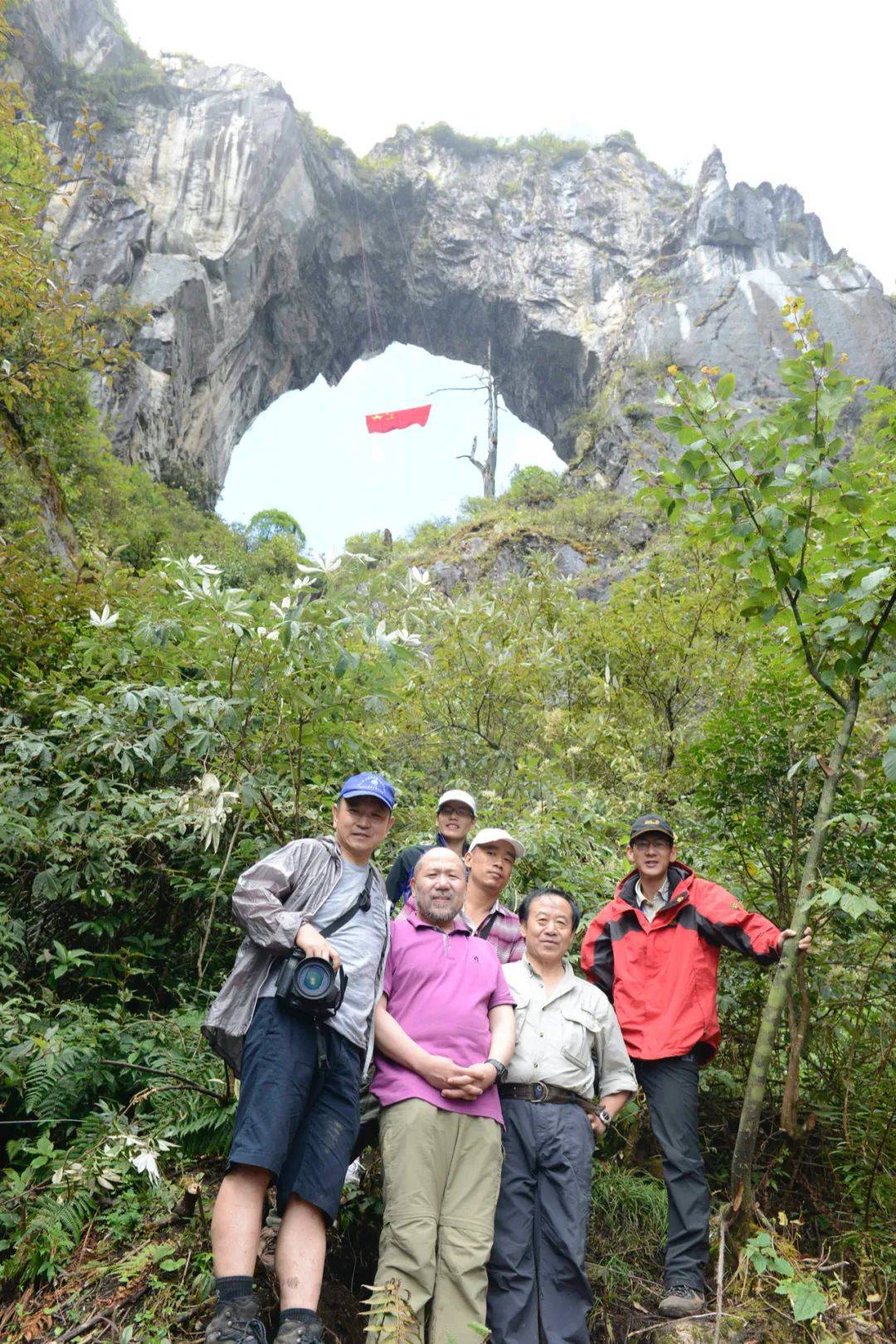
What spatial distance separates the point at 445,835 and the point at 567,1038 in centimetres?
111

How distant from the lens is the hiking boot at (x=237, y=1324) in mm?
2086

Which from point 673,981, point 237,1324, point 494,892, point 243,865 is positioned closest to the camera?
point 237,1324

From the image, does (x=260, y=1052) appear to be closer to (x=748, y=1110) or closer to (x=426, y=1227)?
(x=426, y=1227)

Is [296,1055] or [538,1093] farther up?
[296,1055]

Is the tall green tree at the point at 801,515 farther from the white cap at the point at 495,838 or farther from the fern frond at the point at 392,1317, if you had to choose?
the fern frond at the point at 392,1317

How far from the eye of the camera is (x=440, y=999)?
9.48ft

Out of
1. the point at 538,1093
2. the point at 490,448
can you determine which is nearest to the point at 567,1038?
the point at 538,1093

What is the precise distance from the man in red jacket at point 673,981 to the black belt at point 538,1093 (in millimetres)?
416

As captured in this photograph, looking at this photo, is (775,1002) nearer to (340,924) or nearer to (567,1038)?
(567,1038)

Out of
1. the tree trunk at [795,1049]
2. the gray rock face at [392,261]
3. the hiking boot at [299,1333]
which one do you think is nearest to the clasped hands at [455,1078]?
the hiking boot at [299,1333]

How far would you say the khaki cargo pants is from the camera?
2.41m

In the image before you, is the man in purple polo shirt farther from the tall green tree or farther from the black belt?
the tall green tree

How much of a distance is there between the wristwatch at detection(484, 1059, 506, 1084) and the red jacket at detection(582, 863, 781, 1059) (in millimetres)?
705

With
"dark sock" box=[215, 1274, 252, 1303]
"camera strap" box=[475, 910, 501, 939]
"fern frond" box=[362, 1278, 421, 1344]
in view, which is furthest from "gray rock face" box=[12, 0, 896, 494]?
"fern frond" box=[362, 1278, 421, 1344]
